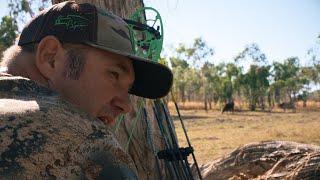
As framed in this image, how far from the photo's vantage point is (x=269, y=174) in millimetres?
3531

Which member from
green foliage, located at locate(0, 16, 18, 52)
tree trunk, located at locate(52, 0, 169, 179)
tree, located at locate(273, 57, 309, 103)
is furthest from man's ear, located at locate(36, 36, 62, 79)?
tree, located at locate(273, 57, 309, 103)

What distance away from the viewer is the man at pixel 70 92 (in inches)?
33.6

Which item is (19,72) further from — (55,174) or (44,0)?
(44,0)

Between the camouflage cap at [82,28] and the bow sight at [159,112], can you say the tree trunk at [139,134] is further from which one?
the camouflage cap at [82,28]

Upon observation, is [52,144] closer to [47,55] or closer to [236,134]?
[47,55]

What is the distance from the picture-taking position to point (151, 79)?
1.50m

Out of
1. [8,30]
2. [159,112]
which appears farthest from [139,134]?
[8,30]

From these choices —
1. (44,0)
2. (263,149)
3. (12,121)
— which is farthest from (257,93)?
(12,121)

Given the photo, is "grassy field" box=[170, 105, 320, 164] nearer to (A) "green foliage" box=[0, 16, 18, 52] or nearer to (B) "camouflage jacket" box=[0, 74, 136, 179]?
(B) "camouflage jacket" box=[0, 74, 136, 179]

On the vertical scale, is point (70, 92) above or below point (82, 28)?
below

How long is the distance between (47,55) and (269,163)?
2.77 metres

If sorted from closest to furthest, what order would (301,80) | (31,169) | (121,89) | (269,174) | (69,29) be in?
1. (31,169)
2. (69,29)
3. (121,89)
4. (269,174)
5. (301,80)

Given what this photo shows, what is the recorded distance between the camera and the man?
0.85 metres

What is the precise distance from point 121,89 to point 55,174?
19.4 inches
